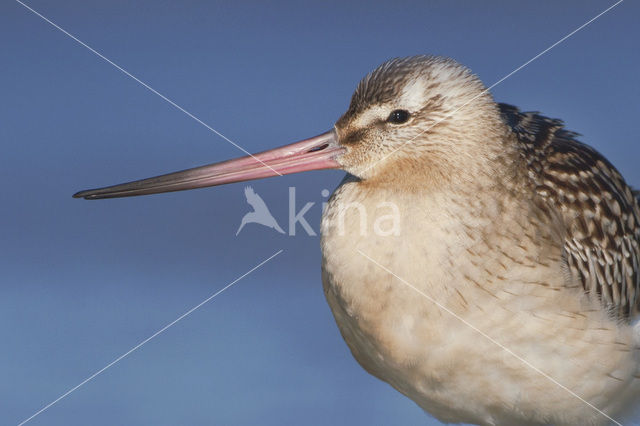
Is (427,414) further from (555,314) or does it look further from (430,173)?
(430,173)

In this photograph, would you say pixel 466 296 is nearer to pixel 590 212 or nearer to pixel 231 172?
pixel 590 212

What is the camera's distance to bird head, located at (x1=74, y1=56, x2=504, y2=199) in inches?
107

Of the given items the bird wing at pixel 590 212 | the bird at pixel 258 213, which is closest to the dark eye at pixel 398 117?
the bird wing at pixel 590 212

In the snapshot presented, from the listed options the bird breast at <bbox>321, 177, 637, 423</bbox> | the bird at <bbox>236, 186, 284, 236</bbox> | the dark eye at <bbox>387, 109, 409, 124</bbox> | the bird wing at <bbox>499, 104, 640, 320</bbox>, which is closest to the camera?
the bird breast at <bbox>321, 177, 637, 423</bbox>

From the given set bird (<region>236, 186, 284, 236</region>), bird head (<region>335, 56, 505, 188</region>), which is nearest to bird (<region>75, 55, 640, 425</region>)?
bird head (<region>335, 56, 505, 188</region>)

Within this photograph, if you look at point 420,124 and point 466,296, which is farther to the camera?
point 420,124

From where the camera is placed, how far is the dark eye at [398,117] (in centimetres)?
274

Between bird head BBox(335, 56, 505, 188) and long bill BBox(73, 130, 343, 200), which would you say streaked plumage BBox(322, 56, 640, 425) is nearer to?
bird head BBox(335, 56, 505, 188)

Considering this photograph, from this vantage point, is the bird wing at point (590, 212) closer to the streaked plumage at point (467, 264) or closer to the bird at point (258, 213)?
the streaked plumage at point (467, 264)

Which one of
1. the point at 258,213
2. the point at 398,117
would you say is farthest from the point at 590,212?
the point at 258,213

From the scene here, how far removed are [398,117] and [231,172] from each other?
1.89 feet

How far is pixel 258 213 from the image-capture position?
516 cm

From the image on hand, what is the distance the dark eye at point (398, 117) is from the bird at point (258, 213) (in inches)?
92.7

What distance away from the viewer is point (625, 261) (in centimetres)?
307
